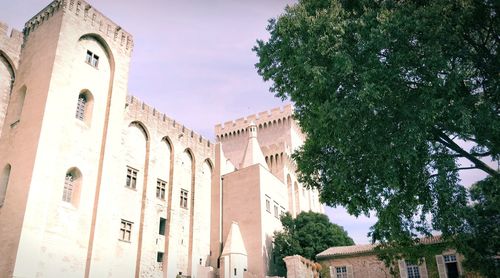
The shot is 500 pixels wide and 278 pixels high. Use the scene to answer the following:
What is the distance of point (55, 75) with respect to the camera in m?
20.4

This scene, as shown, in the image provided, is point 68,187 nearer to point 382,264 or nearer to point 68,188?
point 68,188

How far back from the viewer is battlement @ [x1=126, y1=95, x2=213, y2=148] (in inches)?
1053

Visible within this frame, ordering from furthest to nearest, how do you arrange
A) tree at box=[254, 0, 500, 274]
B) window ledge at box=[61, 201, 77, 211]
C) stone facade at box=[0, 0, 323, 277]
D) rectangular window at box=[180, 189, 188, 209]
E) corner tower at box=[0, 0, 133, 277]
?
rectangular window at box=[180, 189, 188, 209] < window ledge at box=[61, 201, 77, 211] < stone facade at box=[0, 0, 323, 277] < corner tower at box=[0, 0, 133, 277] < tree at box=[254, 0, 500, 274]

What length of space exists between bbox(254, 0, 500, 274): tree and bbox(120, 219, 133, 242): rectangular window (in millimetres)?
13746

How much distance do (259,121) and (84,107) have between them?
27544mm

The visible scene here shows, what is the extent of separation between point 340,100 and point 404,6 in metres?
3.73

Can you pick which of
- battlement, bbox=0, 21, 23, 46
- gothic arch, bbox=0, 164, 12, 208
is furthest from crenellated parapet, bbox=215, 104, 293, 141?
gothic arch, bbox=0, 164, 12, 208

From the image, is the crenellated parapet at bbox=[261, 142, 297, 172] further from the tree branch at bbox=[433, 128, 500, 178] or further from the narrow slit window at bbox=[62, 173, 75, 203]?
the tree branch at bbox=[433, 128, 500, 178]

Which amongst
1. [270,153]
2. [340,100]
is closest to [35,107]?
[340,100]

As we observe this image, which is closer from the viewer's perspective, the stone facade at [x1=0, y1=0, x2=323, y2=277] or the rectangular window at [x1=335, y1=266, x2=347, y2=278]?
the stone facade at [x1=0, y1=0, x2=323, y2=277]

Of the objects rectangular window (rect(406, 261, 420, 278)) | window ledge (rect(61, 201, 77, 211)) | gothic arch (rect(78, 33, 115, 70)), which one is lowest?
rectangular window (rect(406, 261, 420, 278))

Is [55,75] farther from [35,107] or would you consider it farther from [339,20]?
[339,20]

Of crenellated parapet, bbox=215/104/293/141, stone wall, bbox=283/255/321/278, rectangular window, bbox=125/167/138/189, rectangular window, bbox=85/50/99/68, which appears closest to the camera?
rectangular window, bbox=85/50/99/68

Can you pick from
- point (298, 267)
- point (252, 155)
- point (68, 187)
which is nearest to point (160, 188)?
point (68, 187)
